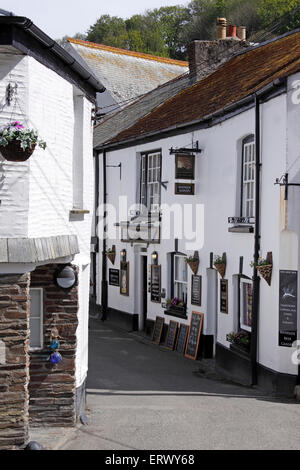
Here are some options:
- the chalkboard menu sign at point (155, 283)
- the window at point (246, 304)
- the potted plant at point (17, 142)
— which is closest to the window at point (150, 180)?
the chalkboard menu sign at point (155, 283)

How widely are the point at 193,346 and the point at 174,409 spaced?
19.5 ft

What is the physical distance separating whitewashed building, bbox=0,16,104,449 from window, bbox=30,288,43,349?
1 cm

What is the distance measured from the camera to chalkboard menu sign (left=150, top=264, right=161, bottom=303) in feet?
65.3

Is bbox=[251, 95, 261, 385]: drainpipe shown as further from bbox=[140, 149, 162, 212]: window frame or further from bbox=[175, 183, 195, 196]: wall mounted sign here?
bbox=[140, 149, 162, 212]: window frame

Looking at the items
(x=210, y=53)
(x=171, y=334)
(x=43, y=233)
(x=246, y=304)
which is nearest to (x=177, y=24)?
(x=210, y=53)

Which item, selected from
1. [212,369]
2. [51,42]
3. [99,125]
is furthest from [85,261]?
[99,125]

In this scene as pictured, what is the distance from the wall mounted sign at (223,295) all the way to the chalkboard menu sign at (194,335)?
4.93ft

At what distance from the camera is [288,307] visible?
12445 millimetres

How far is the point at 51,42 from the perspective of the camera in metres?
8.77

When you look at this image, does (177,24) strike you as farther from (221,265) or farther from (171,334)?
(221,265)

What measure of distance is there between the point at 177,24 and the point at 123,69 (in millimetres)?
35512

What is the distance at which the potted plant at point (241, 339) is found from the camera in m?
14.1

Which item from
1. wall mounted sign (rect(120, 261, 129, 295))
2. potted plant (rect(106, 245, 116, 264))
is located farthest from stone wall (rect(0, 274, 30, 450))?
potted plant (rect(106, 245, 116, 264))

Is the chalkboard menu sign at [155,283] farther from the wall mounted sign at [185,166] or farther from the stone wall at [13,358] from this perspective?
the stone wall at [13,358]
